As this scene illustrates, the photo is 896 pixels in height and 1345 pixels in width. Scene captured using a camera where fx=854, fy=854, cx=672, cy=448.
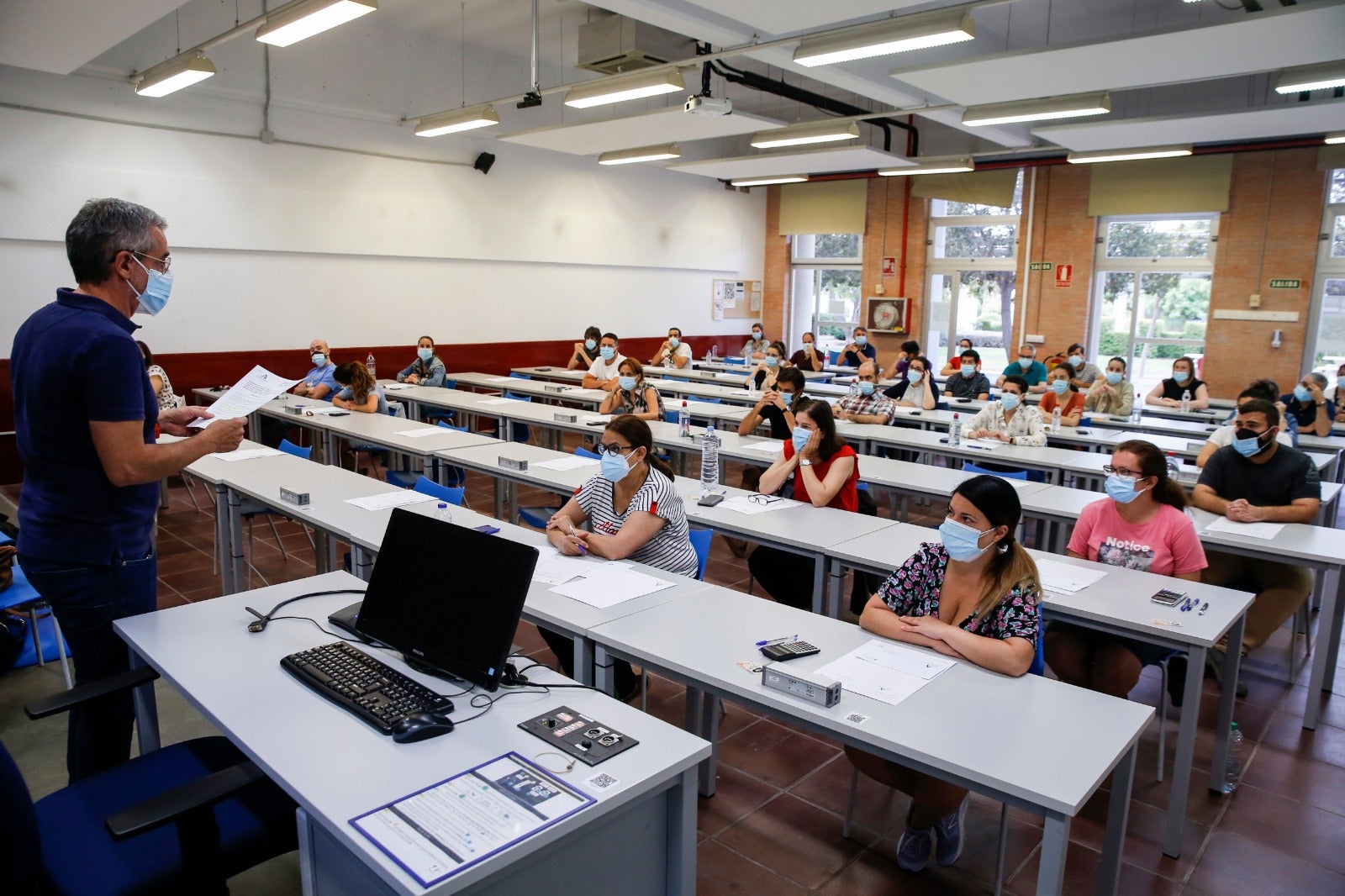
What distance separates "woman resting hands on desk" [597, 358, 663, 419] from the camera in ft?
23.3

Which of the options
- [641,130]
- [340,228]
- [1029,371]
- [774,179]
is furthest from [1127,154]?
[340,228]

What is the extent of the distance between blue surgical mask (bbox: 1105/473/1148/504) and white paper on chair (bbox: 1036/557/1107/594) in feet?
1.15

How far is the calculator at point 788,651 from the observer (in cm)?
236

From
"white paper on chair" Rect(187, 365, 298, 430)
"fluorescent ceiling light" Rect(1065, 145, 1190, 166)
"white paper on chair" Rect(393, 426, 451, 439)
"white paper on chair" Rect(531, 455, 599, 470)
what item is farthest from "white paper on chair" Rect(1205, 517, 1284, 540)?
"fluorescent ceiling light" Rect(1065, 145, 1190, 166)

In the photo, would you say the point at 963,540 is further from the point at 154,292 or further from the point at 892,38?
the point at 892,38

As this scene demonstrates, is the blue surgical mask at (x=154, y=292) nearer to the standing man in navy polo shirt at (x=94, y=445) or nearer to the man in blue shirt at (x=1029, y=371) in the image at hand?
the standing man in navy polo shirt at (x=94, y=445)

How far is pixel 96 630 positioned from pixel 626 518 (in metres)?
1.78

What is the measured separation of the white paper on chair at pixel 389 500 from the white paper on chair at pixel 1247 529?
370cm

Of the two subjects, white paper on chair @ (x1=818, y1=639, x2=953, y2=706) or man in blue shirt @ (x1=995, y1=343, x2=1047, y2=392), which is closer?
white paper on chair @ (x1=818, y1=639, x2=953, y2=706)

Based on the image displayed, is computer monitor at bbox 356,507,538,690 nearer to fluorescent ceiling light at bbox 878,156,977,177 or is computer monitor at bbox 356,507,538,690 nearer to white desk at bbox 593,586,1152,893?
white desk at bbox 593,586,1152,893

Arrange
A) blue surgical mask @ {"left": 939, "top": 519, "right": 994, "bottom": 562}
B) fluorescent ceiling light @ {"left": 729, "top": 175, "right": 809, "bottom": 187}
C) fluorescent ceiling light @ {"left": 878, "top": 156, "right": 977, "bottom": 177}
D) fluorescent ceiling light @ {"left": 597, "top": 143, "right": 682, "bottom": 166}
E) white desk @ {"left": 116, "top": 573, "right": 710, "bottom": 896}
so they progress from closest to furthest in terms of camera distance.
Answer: white desk @ {"left": 116, "top": 573, "right": 710, "bottom": 896} < blue surgical mask @ {"left": 939, "top": 519, "right": 994, "bottom": 562} < fluorescent ceiling light @ {"left": 597, "top": 143, "right": 682, "bottom": 166} < fluorescent ceiling light @ {"left": 878, "top": 156, "right": 977, "bottom": 177} < fluorescent ceiling light @ {"left": 729, "top": 175, "right": 809, "bottom": 187}

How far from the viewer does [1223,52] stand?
5734 mm

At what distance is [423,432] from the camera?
20.4 ft

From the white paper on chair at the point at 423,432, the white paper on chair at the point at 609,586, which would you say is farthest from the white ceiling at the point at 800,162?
the white paper on chair at the point at 609,586
